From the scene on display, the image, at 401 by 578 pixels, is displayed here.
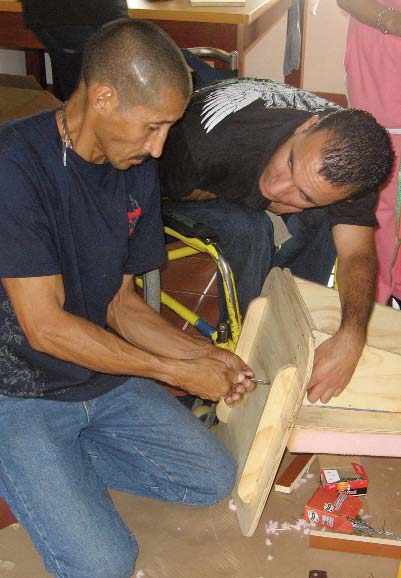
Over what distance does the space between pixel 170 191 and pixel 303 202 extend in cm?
35

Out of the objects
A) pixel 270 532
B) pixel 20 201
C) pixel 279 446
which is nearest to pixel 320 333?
pixel 279 446

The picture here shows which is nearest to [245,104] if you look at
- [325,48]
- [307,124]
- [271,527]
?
[307,124]

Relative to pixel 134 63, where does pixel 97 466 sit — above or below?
below

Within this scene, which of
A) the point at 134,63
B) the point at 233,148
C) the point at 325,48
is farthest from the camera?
the point at 325,48

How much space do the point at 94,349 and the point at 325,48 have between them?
3.97 metres

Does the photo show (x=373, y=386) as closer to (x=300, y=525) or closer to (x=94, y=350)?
(x=300, y=525)

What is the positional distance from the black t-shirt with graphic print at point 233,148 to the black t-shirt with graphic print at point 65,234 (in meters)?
0.25

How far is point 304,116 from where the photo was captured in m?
1.79

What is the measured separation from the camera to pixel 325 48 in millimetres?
4816

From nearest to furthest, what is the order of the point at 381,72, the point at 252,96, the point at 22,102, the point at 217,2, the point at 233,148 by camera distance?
the point at 233,148 → the point at 252,96 → the point at 381,72 → the point at 22,102 → the point at 217,2

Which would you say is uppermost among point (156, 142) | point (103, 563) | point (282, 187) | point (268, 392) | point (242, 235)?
point (156, 142)

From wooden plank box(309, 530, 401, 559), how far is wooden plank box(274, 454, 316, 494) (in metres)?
0.19

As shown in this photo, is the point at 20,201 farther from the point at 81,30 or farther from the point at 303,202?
the point at 81,30

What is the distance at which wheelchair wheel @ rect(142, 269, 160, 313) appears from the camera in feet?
6.19
